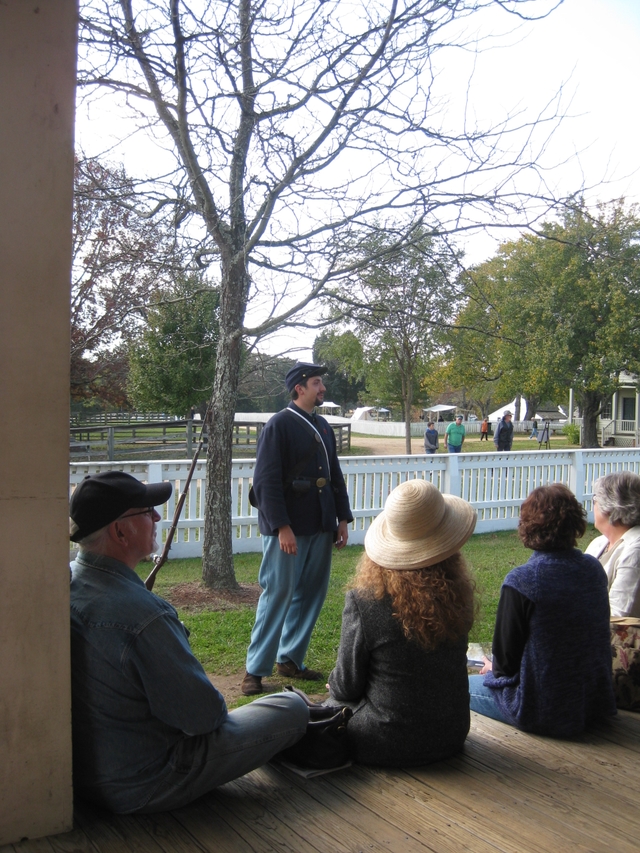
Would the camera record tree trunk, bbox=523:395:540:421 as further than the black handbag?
Yes

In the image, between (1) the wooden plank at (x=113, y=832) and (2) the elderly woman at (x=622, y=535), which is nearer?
(1) the wooden plank at (x=113, y=832)

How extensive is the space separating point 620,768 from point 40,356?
259 cm

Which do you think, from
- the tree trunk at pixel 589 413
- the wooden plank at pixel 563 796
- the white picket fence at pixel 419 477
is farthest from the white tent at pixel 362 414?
the wooden plank at pixel 563 796

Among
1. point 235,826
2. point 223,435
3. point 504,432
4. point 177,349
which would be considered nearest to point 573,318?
point 504,432

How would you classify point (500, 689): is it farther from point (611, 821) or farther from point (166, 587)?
point (166, 587)

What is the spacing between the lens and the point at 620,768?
2902 millimetres

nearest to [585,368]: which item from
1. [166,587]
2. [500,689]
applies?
[166,587]

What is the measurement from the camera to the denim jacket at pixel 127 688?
7.10 ft

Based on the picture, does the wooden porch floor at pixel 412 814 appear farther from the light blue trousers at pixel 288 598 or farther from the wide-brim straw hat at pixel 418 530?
the light blue trousers at pixel 288 598

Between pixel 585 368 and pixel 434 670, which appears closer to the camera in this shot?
pixel 434 670

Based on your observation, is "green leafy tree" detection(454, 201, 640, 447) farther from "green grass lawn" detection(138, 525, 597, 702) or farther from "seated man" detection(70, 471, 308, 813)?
"seated man" detection(70, 471, 308, 813)

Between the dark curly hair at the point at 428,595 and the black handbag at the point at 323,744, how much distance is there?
0.45 metres

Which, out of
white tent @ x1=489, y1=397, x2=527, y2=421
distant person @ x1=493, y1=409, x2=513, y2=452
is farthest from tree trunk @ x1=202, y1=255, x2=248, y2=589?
white tent @ x1=489, y1=397, x2=527, y2=421

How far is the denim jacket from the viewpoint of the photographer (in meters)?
2.16
